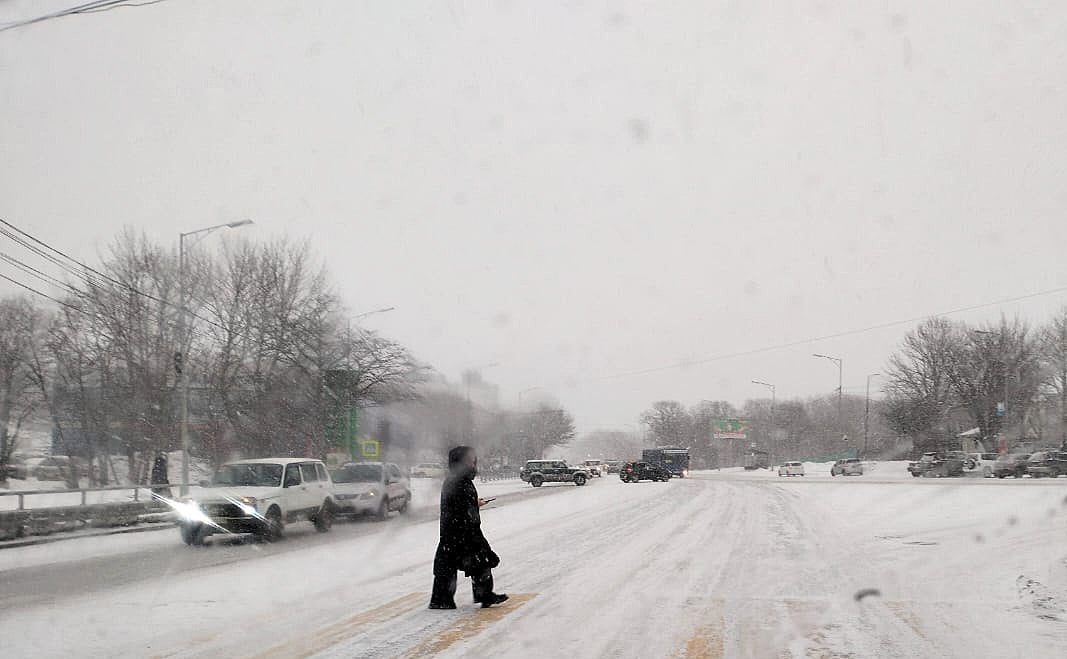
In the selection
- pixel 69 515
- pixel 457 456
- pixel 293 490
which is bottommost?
pixel 69 515

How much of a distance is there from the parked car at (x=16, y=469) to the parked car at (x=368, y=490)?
833 inches

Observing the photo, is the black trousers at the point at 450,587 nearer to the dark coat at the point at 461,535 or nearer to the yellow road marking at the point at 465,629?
the dark coat at the point at 461,535

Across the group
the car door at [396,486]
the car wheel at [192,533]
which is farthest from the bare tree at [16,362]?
the car wheel at [192,533]

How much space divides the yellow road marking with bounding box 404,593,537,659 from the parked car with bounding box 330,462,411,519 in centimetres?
1496

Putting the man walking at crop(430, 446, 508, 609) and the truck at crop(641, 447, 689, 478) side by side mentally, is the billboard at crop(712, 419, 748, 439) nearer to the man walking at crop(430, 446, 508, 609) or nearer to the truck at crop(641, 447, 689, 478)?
the truck at crop(641, 447, 689, 478)

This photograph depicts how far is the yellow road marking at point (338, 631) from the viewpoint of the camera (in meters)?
8.00

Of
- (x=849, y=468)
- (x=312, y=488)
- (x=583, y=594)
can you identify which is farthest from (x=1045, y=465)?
(x=583, y=594)

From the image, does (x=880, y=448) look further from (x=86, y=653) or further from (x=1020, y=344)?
(x=86, y=653)

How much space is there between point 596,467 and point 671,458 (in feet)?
37.1

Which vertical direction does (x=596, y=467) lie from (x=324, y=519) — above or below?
below

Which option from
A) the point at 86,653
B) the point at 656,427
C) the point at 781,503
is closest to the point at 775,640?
the point at 86,653

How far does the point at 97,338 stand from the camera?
4131 centimetres

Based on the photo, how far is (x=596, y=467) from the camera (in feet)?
275

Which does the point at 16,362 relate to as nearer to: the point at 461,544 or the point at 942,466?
the point at 461,544
